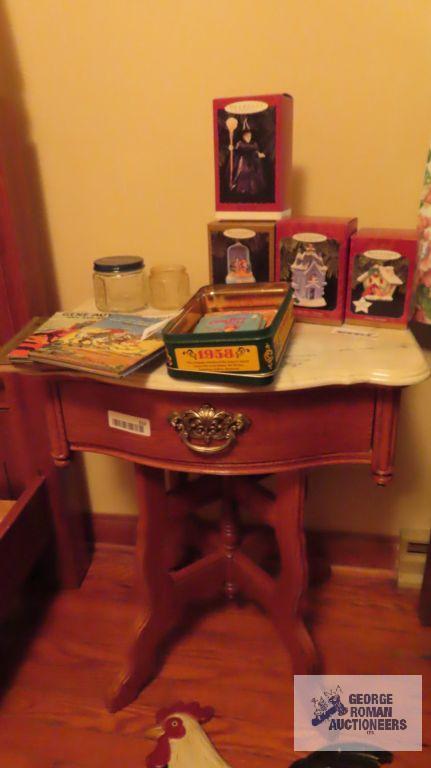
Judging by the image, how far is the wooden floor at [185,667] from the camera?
3.40 feet

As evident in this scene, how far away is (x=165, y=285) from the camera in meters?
1.03

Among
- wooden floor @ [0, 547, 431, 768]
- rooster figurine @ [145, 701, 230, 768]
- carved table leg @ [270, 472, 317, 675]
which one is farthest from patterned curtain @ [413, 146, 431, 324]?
rooster figurine @ [145, 701, 230, 768]

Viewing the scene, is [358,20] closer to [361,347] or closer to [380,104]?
[380,104]

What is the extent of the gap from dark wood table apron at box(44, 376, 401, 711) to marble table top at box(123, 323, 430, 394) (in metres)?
0.03

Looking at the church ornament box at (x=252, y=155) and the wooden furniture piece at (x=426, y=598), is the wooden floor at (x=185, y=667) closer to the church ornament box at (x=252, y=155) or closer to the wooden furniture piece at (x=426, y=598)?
the wooden furniture piece at (x=426, y=598)

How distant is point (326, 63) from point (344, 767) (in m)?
1.23

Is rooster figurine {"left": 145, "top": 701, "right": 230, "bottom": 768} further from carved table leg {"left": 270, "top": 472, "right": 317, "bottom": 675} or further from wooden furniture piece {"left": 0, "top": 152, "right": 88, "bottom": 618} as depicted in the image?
wooden furniture piece {"left": 0, "top": 152, "right": 88, "bottom": 618}

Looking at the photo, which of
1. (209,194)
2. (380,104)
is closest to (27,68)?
(209,194)

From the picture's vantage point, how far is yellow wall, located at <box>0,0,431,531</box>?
100 cm

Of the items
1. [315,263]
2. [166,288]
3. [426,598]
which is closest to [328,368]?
[315,263]

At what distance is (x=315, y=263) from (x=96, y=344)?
375 millimetres

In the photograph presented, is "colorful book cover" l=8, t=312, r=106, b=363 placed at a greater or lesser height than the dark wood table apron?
greater

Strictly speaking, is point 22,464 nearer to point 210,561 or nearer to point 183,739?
point 210,561

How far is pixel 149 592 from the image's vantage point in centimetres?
107
